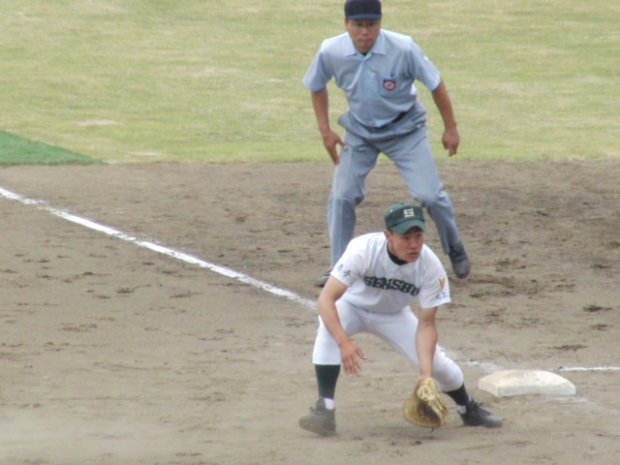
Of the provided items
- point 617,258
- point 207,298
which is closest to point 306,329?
point 207,298

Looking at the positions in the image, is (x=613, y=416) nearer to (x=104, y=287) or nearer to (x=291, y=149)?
(x=104, y=287)

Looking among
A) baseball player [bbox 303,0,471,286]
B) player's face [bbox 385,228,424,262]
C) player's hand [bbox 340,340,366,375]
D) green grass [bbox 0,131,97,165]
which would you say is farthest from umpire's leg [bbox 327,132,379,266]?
green grass [bbox 0,131,97,165]

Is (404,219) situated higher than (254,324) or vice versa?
(404,219)

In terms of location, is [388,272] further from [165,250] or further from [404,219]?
[165,250]

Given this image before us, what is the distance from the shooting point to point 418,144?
985 cm

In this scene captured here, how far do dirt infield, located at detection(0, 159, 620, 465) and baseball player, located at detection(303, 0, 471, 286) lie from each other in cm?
62

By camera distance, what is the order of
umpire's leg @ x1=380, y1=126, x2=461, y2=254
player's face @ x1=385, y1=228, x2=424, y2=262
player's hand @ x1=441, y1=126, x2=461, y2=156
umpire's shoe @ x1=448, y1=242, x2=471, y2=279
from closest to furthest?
1. player's face @ x1=385, y1=228, x2=424, y2=262
2. player's hand @ x1=441, y1=126, x2=461, y2=156
3. umpire's leg @ x1=380, y1=126, x2=461, y2=254
4. umpire's shoe @ x1=448, y1=242, x2=471, y2=279

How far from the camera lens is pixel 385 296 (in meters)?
6.75

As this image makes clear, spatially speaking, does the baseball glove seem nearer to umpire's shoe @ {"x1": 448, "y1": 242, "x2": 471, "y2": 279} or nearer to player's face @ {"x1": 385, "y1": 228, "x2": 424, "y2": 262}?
player's face @ {"x1": 385, "y1": 228, "x2": 424, "y2": 262}

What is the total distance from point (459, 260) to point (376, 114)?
126 cm

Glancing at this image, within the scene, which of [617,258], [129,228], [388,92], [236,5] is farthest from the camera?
[236,5]

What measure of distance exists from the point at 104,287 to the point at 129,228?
2.31 meters

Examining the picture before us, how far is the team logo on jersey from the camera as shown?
953 centimetres

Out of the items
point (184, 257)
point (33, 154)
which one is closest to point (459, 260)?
point (184, 257)
